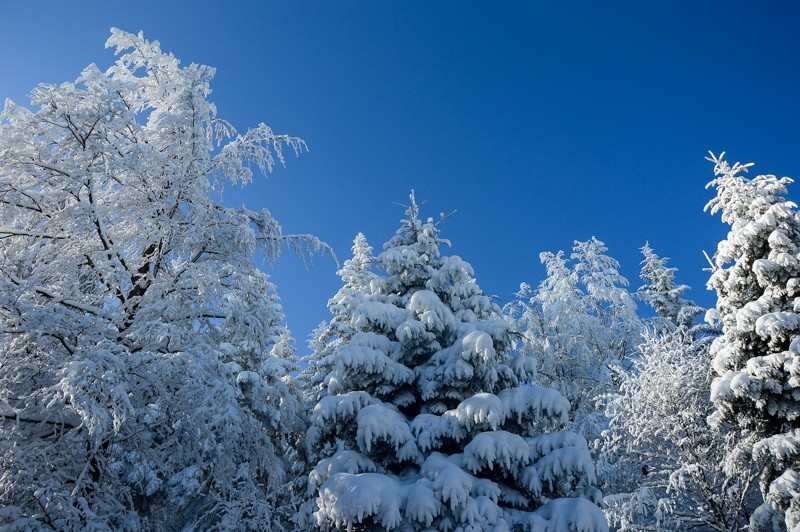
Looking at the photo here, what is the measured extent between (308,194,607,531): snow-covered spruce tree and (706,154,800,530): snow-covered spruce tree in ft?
13.6

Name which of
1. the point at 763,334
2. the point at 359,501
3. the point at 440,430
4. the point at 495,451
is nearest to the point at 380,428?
the point at 440,430

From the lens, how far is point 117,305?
748cm

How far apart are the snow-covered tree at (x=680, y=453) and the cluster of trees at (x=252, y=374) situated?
95 millimetres

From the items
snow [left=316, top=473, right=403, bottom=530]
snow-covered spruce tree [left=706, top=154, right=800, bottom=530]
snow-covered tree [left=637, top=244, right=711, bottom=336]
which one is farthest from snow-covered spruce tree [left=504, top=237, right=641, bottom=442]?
snow [left=316, top=473, right=403, bottom=530]

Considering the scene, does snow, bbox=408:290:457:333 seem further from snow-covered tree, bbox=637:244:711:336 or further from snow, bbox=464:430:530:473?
snow-covered tree, bbox=637:244:711:336

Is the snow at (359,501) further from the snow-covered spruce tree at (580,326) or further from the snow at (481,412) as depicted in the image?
the snow-covered spruce tree at (580,326)

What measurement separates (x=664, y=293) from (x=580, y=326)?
8.29m

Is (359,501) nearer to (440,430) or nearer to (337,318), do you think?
(440,430)

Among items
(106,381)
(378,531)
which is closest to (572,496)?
(378,531)

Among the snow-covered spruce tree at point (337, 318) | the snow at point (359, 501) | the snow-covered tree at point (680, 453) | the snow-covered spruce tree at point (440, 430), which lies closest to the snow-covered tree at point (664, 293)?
the snow-covered tree at point (680, 453)

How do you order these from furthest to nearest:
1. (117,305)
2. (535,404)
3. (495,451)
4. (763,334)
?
(763,334) < (535,404) < (495,451) < (117,305)

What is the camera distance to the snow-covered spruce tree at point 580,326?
20469 mm

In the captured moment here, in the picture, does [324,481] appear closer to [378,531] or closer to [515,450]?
[378,531]

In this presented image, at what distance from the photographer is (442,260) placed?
1381 centimetres
